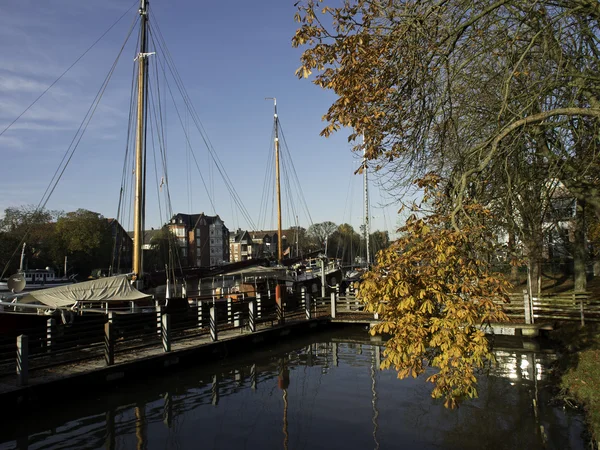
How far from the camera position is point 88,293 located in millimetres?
17453

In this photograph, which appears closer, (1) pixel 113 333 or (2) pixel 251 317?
(1) pixel 113 333

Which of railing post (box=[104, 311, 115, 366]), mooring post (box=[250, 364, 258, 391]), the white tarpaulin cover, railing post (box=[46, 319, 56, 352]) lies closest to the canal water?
mooring post (box=[250, 364, 258, 391])

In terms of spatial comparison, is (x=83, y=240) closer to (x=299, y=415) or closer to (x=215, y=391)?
(x=215, y=391)

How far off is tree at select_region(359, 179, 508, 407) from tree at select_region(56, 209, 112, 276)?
221ft

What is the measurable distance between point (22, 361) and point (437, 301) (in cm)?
992

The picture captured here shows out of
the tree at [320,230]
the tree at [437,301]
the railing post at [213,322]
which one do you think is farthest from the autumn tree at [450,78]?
the tree at [320,230]

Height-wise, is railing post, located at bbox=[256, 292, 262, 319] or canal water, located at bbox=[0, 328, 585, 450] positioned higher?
railing post, located at bbox=[256, 292, 262, 319]

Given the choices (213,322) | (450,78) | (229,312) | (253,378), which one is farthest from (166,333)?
(450,78)

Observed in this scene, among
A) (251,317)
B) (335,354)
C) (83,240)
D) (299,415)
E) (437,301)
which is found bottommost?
(335,354)

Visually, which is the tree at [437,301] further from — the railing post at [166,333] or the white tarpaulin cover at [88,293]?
the white tarpaulin cover at [88,293]

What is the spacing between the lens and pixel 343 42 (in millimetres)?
7809

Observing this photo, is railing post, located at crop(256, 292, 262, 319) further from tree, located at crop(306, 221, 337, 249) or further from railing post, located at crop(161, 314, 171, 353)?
tree, located at crop(306, 221, 337, 249)

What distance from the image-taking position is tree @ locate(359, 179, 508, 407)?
547 cm

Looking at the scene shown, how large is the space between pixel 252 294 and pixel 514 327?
1348 centimetres
